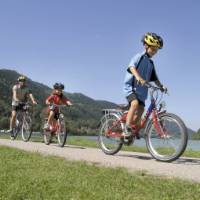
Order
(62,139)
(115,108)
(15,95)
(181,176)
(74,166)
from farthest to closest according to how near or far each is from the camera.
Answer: (15,95) → (62,139) → (115,108) → (74,166) → (181,176)

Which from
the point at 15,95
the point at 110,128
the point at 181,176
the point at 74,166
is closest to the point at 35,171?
the point at 74,166

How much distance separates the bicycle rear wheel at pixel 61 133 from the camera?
48.4 ft

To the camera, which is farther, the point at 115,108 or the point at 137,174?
the point at 115,108

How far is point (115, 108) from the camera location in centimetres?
1149

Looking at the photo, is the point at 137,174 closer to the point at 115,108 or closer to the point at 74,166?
the point at 74,166

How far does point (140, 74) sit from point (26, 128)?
28.4ft

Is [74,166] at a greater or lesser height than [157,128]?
lesser

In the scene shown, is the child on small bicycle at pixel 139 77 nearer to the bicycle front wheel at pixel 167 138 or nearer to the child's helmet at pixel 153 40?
the child's helmet at pixel 153 40

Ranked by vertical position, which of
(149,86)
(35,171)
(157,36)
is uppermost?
(157,36)

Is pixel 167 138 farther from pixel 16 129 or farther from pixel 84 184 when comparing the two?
pixel 16 129

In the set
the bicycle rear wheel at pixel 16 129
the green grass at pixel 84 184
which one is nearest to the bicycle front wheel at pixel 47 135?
the bicycle rear wheel at pixel 16 129

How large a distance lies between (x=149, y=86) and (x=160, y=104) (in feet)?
1.42

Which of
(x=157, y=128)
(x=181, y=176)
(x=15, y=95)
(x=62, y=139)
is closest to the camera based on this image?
(x=181, y=176)

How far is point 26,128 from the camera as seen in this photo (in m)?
18.2
